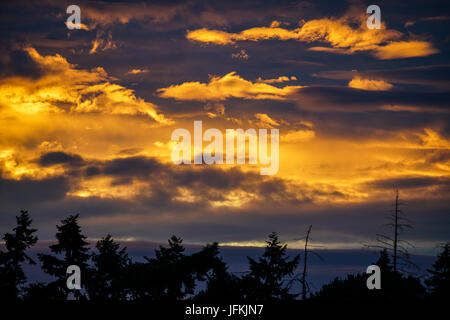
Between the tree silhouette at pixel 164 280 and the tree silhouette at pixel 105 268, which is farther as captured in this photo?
the tree silhouette at pixel 105 268

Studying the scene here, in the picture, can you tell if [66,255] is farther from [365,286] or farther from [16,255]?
[365,286]

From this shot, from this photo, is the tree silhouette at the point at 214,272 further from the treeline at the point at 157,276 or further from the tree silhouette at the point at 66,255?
the tree silhouette at the point at 66,255

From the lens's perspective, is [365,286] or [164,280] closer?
[164,280]

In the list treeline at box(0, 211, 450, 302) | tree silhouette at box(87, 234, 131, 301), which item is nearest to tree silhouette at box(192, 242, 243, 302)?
treeline at box(0, 211, 450, 302)

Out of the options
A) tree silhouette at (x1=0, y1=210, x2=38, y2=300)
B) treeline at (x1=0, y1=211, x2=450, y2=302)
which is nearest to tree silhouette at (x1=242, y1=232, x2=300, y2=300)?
treeline at (x1=0, y1=211, x2=450, y2=302)

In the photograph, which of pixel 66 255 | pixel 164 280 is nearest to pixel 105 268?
pixel 66 255

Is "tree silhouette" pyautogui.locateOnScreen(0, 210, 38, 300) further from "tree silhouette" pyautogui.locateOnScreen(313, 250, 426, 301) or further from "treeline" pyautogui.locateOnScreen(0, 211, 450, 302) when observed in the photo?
"tree silhouette" pyautogui.locateOnScreen(313, 250, 426, 301)

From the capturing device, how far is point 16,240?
2312 inches

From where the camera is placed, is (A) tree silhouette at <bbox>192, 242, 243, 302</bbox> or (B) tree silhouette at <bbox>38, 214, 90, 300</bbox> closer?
(A) tree silhouette at <bbox>192, 242, 243, 302</bbox>

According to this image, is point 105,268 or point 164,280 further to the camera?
point 105,268

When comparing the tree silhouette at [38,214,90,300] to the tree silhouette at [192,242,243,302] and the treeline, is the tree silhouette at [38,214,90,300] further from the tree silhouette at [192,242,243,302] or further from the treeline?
the tree silhouette at [192,242,243,302]

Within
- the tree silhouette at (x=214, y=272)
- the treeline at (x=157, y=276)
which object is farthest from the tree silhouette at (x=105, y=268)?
the tree silhouette at (x=214, y=272)
